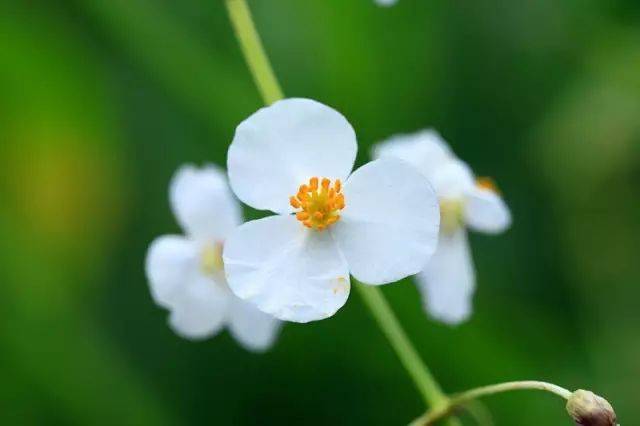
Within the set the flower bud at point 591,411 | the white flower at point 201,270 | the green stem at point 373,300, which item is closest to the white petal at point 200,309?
the white flower at point 201,270

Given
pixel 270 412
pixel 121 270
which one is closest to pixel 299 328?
pixel 270 412

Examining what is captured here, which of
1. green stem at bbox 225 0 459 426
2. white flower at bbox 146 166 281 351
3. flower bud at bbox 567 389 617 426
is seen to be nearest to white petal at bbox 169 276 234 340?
white flower at bbox 146 166 281 351

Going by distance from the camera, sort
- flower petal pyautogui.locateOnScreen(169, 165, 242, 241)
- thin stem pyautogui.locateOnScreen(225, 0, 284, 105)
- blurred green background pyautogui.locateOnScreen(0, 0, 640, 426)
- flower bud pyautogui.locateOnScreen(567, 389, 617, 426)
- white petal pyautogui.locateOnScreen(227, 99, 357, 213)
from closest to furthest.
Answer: flower bud pyautogui.locateOnScreen(567, 389, 617, 426) < white petal pyautogui.locateOnScreen(227, 99, 357, 213) < thin stem pyautogui.locateOnScreen(225, 0, 284, 105) < flower petal pyautogui.locateOnScreen(169, 165, 242, 241) < blurred green background pyautogui.locateOnScreen(0, 0, 640, 426)

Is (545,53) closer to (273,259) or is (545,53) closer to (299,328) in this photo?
(299,328)

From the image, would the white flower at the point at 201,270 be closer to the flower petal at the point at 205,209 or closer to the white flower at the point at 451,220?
the flower petal at the point at 205,209

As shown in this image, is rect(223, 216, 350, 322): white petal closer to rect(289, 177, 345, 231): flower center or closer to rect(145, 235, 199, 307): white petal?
rect(289, 177, 345, 231): flower center

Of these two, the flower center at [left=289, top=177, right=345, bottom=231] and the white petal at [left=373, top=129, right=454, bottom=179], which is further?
the white petal at [left=373, top=129, right=454, bottom=179]
